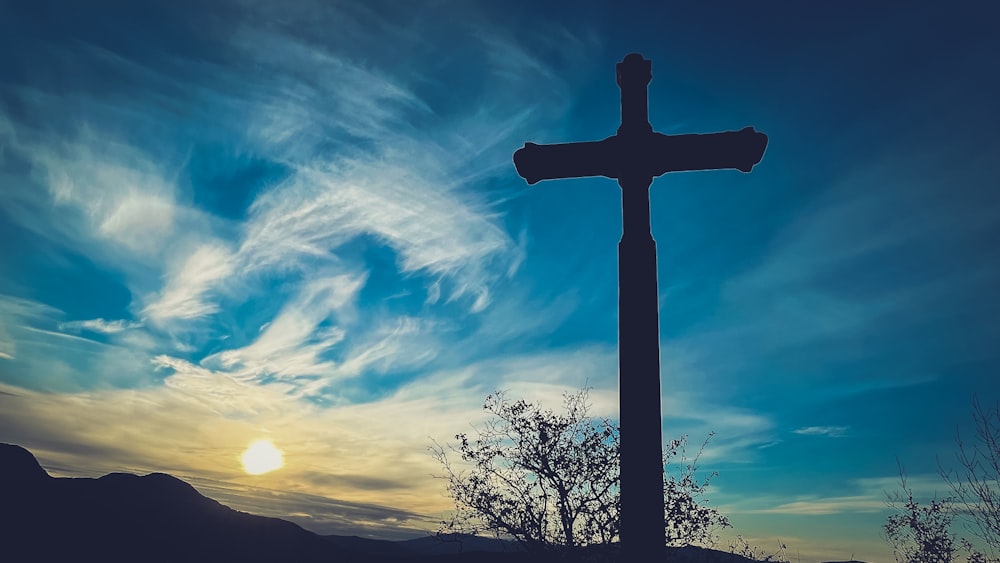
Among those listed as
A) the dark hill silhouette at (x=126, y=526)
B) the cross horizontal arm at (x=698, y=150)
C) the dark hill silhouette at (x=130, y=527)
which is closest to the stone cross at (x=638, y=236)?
the cross horizontal arm at (x=698, y=150)

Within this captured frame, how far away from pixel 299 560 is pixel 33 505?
41446 millimetres

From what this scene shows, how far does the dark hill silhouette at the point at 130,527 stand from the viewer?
7706 centimetres

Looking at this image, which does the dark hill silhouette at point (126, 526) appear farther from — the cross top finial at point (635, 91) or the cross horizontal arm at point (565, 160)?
the cross top finial at point (635, 91)

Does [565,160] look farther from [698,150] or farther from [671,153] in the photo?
[698,150]

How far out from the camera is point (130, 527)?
8656cm

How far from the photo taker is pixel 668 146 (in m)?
5.32

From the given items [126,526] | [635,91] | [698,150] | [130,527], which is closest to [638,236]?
[698,150]

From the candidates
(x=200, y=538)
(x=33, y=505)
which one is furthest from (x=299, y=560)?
(x=33, y=505)

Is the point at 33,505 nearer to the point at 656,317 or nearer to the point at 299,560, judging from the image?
the point at 299,560

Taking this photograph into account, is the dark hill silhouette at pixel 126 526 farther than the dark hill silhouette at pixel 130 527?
Yes

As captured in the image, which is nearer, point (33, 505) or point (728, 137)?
point (728, 137)

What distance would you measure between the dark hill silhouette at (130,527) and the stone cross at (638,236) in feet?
227

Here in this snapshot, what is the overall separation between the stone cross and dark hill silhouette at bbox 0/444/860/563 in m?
69.1

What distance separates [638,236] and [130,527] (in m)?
103
